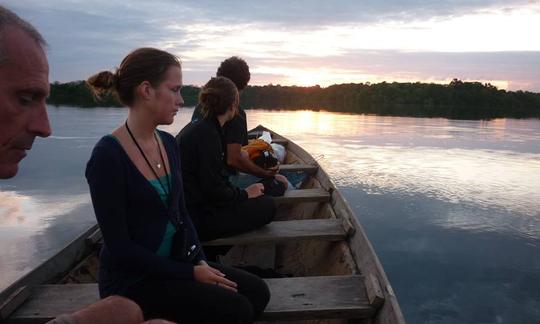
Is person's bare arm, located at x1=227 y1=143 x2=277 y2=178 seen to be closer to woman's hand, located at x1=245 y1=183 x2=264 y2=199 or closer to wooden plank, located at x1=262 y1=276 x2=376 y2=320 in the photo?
woman's hand, located at x1=245 y1=183 x2=264 y2=199

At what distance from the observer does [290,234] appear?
3.78 m

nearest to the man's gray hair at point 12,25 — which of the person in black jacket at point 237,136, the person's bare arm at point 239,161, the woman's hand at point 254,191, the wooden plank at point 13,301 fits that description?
the wooden plank at point 13,301

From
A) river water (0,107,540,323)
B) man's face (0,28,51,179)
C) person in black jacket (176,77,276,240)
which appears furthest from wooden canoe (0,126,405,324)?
man's face (0,28,51,179)

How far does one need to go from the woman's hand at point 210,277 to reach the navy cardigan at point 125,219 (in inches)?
1.7

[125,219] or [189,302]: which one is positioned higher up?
[125,219]

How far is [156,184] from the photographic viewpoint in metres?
2.32

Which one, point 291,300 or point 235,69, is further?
point 235,69

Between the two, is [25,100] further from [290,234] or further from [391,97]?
[391,97]

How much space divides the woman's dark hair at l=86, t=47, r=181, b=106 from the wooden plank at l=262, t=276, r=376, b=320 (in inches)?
57.2

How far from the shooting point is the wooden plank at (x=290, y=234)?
3.69 metres

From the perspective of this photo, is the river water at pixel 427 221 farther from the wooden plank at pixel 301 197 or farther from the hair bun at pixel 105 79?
the hair bun at pixel 105 79

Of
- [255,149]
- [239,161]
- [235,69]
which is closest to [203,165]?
[239,161]

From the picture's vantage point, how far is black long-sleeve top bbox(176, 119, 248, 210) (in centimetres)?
329

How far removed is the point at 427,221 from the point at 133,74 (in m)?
6.66
